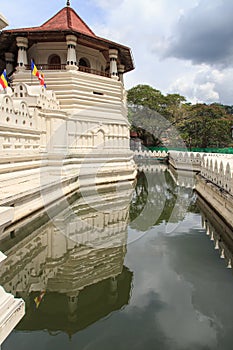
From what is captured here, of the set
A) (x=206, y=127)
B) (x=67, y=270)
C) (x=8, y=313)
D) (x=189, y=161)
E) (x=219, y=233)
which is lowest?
(x=67, y=270)

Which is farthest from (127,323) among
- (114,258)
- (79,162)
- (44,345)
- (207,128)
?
(207,128)

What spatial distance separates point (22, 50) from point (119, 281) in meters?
15.6

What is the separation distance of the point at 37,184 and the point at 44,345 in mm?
6267

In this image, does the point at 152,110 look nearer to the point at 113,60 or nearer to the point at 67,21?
the point at 113,60

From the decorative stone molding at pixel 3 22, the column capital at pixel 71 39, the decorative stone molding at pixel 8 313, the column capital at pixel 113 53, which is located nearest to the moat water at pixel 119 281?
the decorative stone molding at pixel 8 313

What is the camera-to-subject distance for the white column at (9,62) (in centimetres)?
1908

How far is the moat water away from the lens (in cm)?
378

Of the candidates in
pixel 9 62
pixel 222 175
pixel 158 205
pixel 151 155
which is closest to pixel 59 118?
pixel 158 205

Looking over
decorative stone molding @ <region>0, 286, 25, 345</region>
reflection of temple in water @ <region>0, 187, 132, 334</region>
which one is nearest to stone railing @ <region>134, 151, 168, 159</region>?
reflection of temple in water @ <region>0, 187, 132, 334</region>

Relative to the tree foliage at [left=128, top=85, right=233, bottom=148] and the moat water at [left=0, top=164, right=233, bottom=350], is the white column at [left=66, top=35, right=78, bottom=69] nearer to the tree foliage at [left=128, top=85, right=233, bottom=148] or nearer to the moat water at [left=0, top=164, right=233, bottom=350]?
the moat water at [left=0, top=164, right=233, bottom=350]

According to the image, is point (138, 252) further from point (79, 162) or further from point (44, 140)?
point (79, 162)

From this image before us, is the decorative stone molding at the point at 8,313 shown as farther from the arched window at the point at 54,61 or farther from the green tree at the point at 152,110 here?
the green tree at the point at 152,110

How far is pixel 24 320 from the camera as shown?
408cm

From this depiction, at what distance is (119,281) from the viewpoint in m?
5.29
